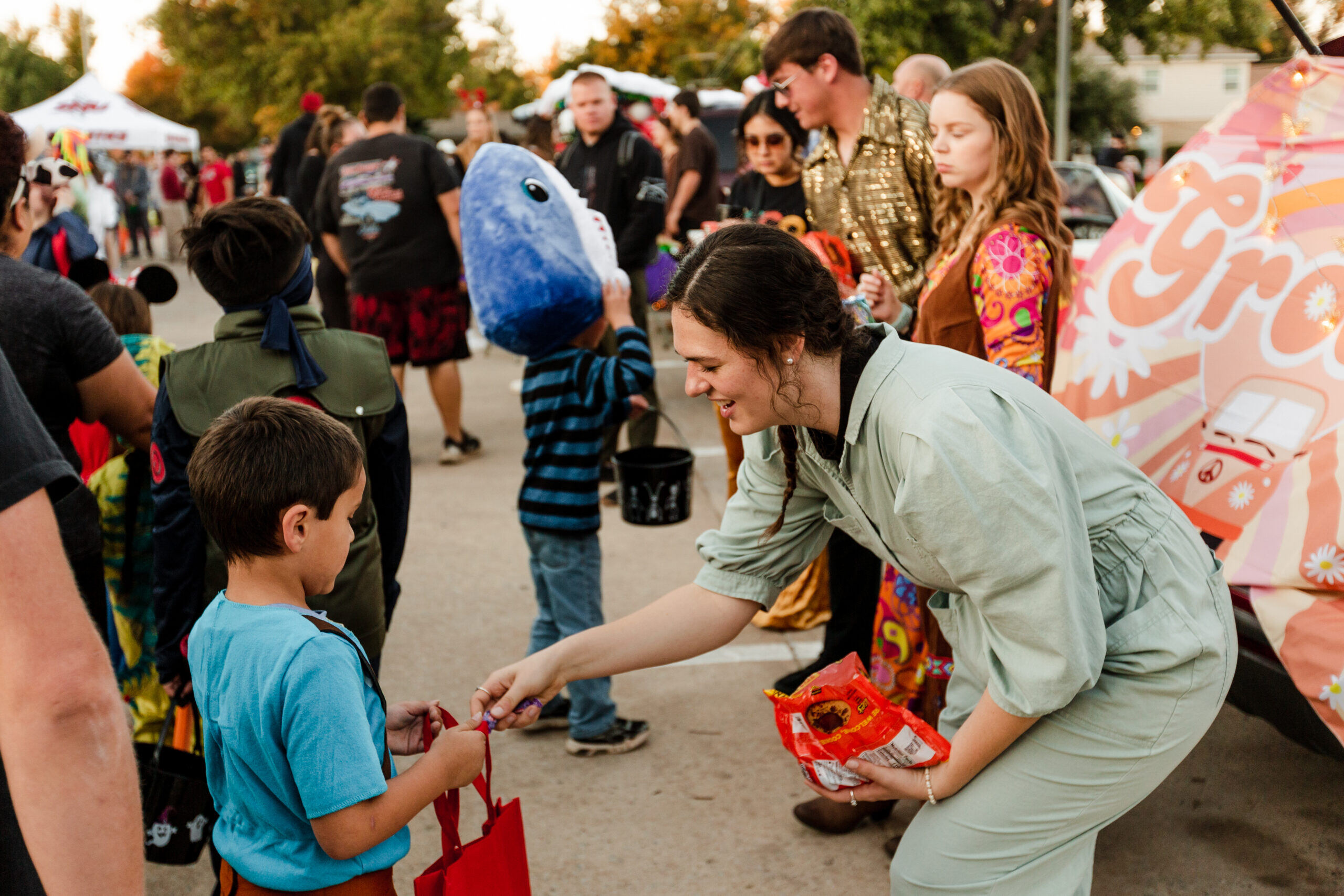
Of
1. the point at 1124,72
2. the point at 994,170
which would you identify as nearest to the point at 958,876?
the point at 994,170

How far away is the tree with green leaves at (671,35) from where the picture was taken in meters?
38.5

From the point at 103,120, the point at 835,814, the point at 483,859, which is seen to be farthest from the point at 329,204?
the point at 103,120

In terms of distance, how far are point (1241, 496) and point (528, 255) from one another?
6.81ft

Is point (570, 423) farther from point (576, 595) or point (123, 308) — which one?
point (123, 308)

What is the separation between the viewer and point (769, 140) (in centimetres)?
473

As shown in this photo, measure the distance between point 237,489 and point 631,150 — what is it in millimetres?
4766

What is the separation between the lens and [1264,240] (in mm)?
2896

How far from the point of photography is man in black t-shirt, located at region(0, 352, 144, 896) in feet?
3.73

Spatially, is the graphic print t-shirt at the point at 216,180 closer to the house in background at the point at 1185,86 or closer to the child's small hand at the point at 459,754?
the child's small hand at the point at 459,754

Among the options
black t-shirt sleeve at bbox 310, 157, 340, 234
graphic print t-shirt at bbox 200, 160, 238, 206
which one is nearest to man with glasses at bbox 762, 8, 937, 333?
black t-shirt sleeve at bbox 310, 157, 340, 234

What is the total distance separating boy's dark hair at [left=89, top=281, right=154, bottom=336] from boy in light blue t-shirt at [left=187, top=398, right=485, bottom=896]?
61.0 inches

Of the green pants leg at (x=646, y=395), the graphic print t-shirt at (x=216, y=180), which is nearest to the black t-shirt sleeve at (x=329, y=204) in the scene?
the green pants leg at (x=646, y=395)

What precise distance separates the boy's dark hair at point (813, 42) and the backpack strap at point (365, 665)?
105 inches

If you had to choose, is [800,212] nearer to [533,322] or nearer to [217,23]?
[533,322]
